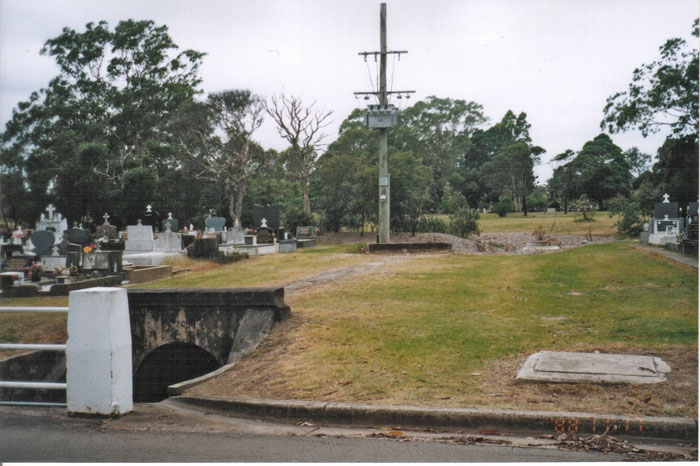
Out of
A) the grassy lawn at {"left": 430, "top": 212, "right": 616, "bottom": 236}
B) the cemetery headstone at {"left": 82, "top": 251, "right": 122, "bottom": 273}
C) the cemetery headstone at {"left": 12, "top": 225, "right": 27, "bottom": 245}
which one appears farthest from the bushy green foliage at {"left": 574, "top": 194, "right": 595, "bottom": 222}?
the cemetery headstone at {"left": 12, "top": 225, "right": 27, "bottom": 245}

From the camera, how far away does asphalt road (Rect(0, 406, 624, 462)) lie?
3.09 metres

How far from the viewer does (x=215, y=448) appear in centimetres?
324

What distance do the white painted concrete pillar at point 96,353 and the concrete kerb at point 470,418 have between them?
91 cm

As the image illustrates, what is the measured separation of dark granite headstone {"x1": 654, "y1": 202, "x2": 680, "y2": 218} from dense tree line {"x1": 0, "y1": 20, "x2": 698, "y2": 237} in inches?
44.9

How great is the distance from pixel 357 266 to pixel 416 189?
6.47 meters

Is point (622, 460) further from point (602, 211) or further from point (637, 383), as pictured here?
point (602, 211)

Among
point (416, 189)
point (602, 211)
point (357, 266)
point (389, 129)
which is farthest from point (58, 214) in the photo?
point (416, 189)

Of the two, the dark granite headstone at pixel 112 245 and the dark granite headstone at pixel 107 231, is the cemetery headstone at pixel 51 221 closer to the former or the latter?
the dark granite headstone at pixel 107 231

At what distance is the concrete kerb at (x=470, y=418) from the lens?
3.38 meters

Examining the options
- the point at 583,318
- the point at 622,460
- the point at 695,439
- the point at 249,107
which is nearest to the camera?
the point at 622,460

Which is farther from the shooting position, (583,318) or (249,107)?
(249,107)

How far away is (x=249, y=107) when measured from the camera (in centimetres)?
1066

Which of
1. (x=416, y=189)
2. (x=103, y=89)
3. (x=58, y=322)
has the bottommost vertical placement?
(x=58, y=322)

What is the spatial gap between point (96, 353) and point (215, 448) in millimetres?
1294
